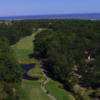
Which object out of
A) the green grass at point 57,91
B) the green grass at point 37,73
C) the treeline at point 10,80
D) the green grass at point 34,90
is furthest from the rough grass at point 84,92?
the treeline at point 10,80

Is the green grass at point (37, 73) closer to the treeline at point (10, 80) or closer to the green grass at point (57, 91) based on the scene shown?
the green grass at point (57, 91)

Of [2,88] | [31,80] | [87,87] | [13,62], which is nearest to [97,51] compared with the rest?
[87,87]

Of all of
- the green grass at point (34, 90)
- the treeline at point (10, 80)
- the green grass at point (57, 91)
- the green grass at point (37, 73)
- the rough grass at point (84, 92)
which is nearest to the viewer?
the treeline at point (10, 80)

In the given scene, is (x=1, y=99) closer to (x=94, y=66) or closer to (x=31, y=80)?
(x=31, y=80)

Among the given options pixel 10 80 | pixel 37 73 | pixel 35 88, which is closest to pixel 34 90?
pixel 35 88

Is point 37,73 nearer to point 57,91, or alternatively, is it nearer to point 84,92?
point 57,91

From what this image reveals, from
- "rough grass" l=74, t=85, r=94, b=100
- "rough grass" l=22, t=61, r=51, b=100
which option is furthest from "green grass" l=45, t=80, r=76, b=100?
"rough grass" l=74, t=85, r=94, b=100

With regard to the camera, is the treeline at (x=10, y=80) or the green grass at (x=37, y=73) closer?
the treeline at (x=10, y=80)

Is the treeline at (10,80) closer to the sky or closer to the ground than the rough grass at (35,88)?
A: closer to the sky
